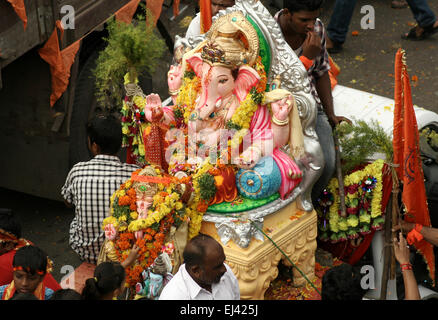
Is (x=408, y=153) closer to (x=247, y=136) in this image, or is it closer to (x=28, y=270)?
(x=247, y=136)

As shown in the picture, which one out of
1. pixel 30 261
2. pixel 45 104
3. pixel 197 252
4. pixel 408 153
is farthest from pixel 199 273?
pixel 45 104

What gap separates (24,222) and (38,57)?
1.89 meters

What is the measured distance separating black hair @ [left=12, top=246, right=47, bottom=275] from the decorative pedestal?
145 centimetres

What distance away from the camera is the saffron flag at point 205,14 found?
5.87 metres

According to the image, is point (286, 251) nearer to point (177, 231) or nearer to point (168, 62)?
point (177, 231)

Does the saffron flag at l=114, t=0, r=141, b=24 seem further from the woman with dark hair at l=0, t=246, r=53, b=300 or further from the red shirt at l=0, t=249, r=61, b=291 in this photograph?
the woman with dark hair at l=0, t=246, r=53, b=300

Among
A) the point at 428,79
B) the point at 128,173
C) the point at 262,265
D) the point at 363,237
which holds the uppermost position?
the point at 128,173

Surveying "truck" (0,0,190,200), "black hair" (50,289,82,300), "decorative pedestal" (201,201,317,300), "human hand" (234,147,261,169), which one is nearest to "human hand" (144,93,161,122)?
"human hand" (234,147,261,169)

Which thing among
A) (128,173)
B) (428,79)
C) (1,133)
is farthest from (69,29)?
(428,79)

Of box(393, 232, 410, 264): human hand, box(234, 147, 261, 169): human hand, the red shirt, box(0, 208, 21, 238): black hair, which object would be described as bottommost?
box(393, 232, 410, 264): human hand

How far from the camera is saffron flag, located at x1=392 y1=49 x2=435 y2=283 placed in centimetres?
464

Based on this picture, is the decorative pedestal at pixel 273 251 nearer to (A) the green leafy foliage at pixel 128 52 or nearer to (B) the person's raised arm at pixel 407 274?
(B) the person's raised arm at pixel 407 274

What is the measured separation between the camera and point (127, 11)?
22.0 ft

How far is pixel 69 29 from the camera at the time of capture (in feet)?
20.0
